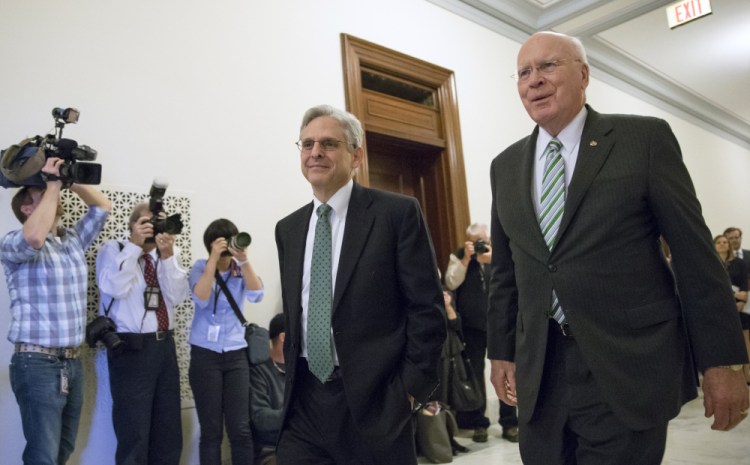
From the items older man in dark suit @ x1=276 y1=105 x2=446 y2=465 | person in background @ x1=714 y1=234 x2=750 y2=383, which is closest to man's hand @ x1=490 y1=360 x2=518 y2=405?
older man in dark suit @ x1=276 y1=105 x2=446 y2=465

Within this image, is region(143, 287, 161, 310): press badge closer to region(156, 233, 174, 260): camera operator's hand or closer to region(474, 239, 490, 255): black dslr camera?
region(156, 233, 174, 260): camera operator's hand

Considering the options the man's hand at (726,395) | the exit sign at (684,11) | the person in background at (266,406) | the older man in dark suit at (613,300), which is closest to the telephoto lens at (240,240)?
the person in background at (266,406)

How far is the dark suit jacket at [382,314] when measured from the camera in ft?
5.50

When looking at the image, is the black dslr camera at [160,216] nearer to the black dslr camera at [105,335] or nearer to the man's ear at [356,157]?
the black dslr camera at [105,335]

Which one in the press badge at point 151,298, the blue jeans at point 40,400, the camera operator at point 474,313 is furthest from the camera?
the camera operator at point 474,313

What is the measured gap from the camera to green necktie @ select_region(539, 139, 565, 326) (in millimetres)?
1516

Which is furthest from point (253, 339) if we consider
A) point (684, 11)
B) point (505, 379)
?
point (684, 11)

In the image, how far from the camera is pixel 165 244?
322cm

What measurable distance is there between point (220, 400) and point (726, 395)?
2.67 metres

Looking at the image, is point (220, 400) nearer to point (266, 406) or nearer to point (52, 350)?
point (266, 406)

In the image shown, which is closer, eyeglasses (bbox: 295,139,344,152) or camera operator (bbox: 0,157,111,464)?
eyeglasses (bbox: 295,139,344,152)

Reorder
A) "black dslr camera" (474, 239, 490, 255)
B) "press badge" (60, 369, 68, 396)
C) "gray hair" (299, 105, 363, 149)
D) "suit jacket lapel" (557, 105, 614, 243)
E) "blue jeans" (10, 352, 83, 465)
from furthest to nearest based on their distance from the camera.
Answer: "black dslr camera" (474, 239, 490, 255)
"press badge" (60, 369, 68, 396)
"blue jeans" (10, 352, 83, 465)
"gray hair" (299, 105, 363, 149)
"suit jacket lapel" (557, 105, 614, 243)

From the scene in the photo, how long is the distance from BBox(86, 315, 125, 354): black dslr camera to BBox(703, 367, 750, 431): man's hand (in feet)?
8.54

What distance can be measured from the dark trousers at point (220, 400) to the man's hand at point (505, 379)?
199cm
